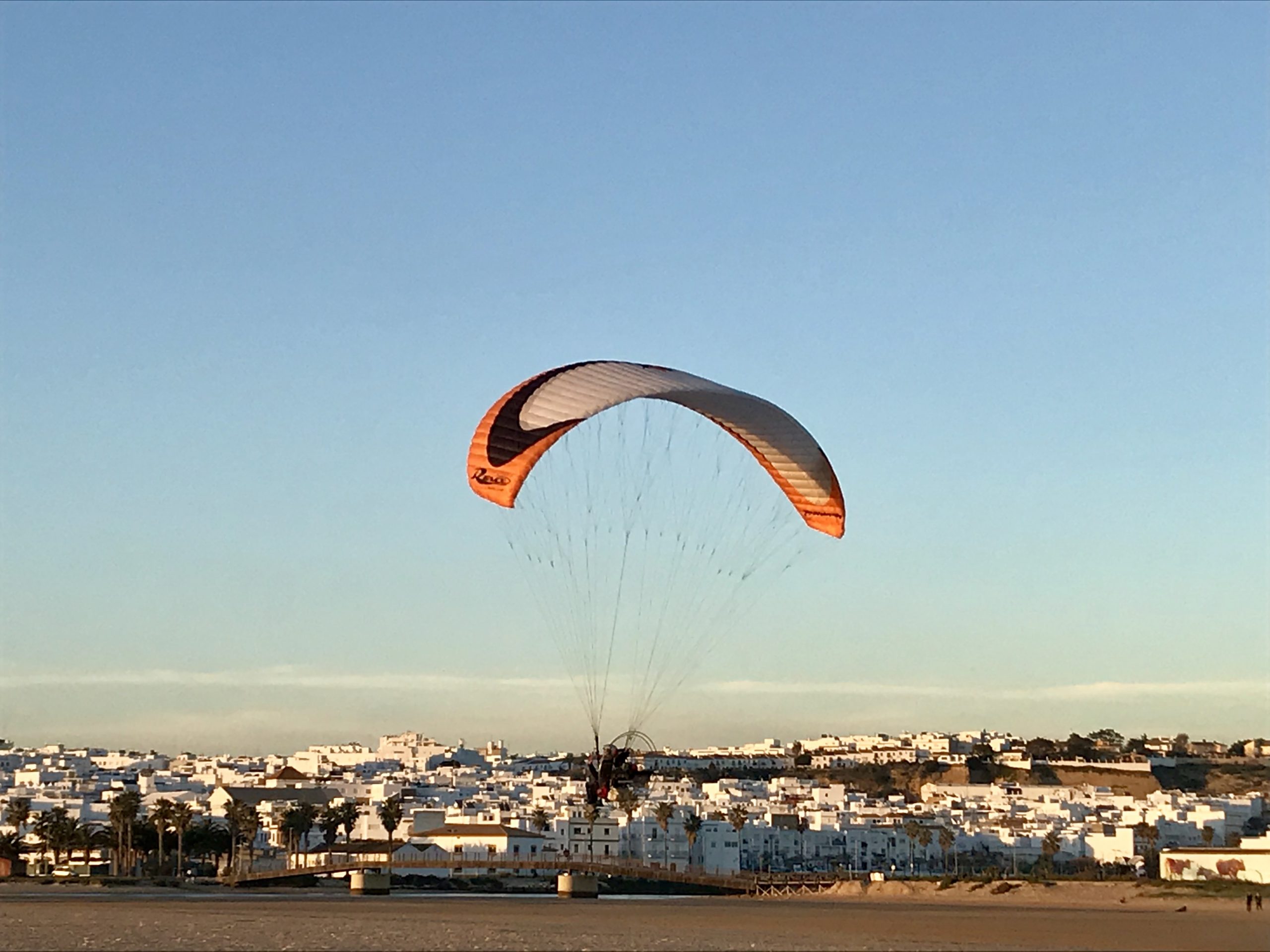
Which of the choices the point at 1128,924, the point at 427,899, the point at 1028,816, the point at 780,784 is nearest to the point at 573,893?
the point at 427,899

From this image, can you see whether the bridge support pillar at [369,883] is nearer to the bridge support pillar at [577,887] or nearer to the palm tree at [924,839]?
the bridge support pillar at [577,887]

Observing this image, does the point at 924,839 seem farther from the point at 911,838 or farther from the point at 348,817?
the point at 348,817

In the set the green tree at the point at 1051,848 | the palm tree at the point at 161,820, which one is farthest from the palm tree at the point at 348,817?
the green tree at the point at 1051,848

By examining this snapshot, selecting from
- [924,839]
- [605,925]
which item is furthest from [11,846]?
[605,925]

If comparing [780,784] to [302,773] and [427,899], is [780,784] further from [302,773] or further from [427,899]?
[427,899]

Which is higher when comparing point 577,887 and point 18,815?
point 18,815

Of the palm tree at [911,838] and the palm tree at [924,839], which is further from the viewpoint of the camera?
the palm tree at [924,839]
